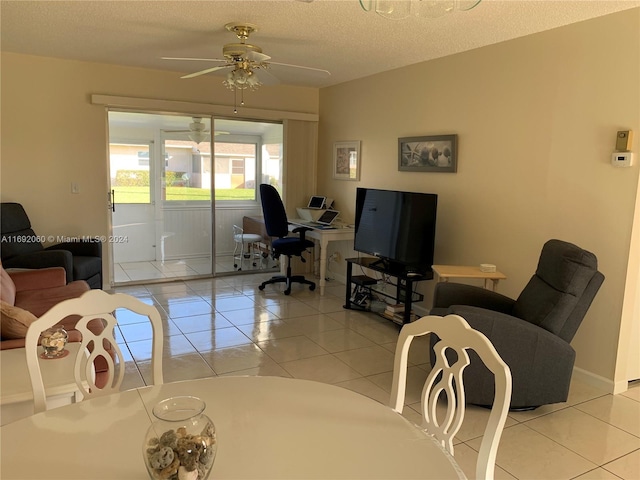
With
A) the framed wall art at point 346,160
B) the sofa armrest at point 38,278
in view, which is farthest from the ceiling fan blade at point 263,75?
the sofa armrest at point 38,278

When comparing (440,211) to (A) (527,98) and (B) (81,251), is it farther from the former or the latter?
(B) (81,251)

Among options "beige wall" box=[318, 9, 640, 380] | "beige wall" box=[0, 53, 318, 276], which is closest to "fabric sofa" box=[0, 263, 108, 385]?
"beige wall" box=[0, 53, 318, 276]

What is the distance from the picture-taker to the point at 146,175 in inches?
224

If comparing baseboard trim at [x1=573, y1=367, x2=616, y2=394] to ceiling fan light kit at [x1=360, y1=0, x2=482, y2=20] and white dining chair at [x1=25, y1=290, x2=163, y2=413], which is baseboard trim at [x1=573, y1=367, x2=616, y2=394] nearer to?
ceiling fan light kit at [x1=360, y1=0, x2=482, y2=20]

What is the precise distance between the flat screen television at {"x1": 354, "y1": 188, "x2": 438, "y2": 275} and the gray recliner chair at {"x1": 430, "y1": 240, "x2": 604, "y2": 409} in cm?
140

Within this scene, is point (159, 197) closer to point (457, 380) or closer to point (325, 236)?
point (325, 236)

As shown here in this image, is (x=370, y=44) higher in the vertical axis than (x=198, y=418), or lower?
higher

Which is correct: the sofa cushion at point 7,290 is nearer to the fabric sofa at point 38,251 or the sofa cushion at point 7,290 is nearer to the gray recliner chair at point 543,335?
the fabric sofa at point 38,251

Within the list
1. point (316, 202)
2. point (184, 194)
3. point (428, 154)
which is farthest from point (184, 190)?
point (428, 154)

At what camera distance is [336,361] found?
3672 mm

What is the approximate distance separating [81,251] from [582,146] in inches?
176

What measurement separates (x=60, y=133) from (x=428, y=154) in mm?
3725

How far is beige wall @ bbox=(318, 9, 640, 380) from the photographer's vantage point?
3.17 m

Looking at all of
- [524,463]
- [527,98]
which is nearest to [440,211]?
[527,98]
